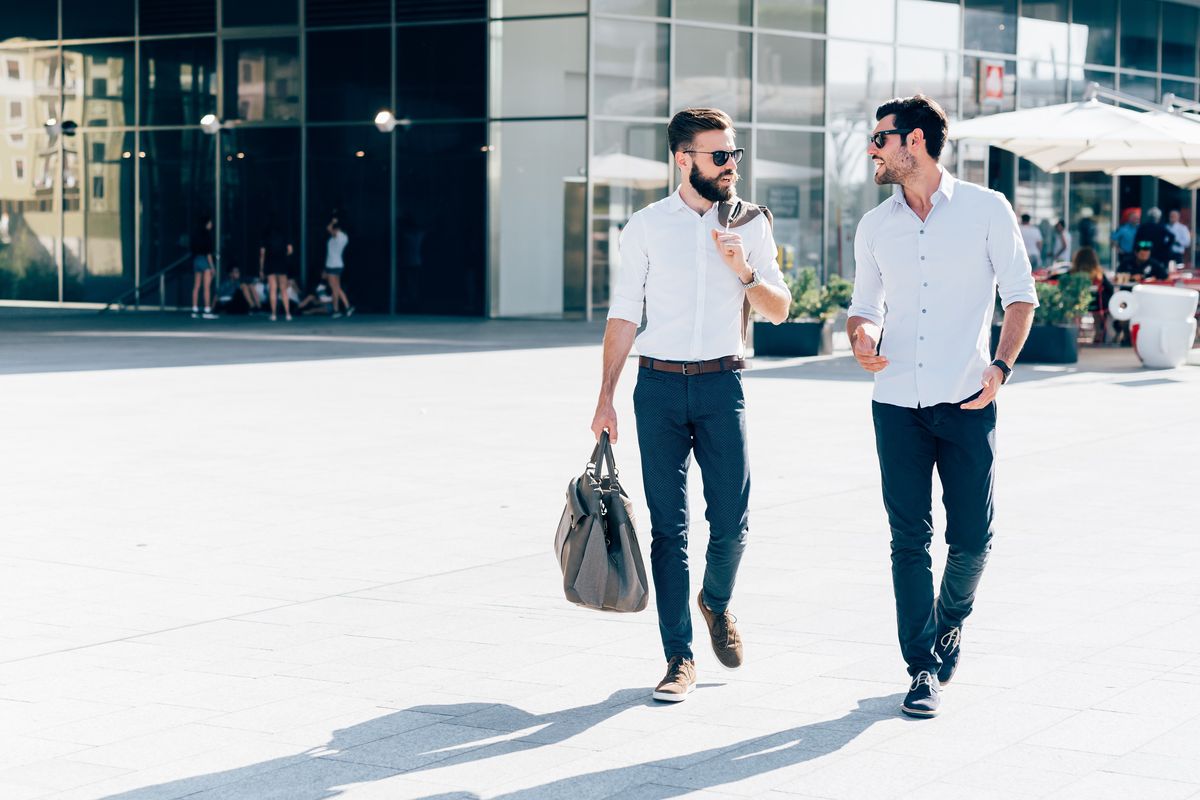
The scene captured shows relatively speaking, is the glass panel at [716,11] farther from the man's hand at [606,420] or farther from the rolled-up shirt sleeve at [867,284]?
the man's hand at [606,420]

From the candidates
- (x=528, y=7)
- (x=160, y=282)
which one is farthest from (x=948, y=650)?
(x=160, y=282)

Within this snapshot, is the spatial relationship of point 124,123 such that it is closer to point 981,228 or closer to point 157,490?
point 157,490

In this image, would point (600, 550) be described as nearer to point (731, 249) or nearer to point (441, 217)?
point (731, 249)

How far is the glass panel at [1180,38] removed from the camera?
3841 centimetres

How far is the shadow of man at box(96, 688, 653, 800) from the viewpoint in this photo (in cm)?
445

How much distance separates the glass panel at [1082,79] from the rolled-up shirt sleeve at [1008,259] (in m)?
31.4

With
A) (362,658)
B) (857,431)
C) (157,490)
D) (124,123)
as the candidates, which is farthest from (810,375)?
(124,123)

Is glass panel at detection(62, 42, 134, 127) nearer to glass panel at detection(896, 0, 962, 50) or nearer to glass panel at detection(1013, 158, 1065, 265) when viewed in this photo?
glass panel at detection(896, 0, 962, 50)

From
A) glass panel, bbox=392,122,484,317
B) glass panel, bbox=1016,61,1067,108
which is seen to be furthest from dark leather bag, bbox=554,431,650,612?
glass panel, bbox=1016,61,1067,108

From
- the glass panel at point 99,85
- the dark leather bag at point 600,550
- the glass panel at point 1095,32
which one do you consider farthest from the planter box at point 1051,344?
the glass panel at point 99,85

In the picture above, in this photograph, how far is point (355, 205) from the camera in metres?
28.9

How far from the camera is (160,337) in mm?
23375

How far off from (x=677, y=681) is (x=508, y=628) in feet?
3.82

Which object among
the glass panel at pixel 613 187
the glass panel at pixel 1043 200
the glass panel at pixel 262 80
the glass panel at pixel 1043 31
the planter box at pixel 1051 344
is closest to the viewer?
the planter box at pixel 1051 344
